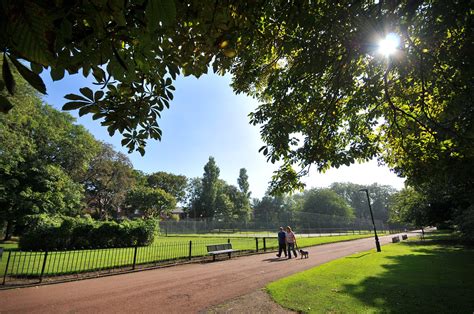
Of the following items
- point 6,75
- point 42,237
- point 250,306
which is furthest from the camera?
point 42,237

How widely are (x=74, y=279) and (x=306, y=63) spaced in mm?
10154

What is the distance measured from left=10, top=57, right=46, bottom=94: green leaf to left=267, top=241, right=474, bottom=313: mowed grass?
6.30 m

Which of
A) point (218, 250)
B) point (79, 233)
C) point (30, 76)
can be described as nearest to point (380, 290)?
point (30, 76)

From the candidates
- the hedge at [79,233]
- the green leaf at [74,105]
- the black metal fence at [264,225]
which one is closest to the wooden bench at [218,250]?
the hedge at [79,233]

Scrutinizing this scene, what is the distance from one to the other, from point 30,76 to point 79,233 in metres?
19.5

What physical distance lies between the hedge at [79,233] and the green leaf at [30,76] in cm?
1857

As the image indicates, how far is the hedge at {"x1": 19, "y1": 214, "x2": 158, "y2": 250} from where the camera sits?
617 inches

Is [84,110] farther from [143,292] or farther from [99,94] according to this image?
[143,292]

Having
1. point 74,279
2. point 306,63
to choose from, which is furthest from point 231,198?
point 306,63

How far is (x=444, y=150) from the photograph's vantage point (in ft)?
21.9

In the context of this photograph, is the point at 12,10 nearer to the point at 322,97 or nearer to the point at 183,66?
the point at 183,66

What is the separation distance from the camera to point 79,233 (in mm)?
17250

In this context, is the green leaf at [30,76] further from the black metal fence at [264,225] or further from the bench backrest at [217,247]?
the black metal fence at [264,225]

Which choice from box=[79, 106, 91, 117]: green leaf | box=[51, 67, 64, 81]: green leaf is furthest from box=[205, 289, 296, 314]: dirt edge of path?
box=[51, 67, 64, 81]: green leaf
